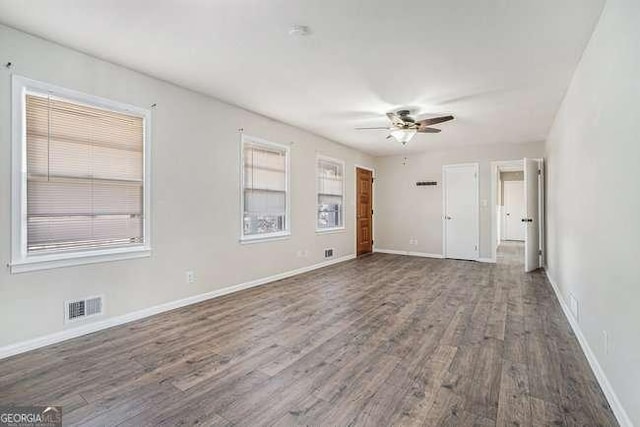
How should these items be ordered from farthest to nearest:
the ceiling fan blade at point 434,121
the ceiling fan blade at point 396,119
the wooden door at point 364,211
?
the wooden door at point 364,211
the ceiling fan blade at point 396,119
the ceiling fan blade at point 434,121

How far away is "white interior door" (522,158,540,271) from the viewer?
5727 millimetres

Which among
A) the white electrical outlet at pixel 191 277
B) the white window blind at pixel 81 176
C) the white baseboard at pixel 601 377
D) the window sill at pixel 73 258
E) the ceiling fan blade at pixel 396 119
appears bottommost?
the white baseboard at pixel 601 377

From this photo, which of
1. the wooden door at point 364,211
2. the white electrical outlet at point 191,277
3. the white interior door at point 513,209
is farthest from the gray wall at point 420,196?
the white electrical outlet at point 191,277

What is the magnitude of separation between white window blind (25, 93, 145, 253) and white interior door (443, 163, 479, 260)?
20.6 ft

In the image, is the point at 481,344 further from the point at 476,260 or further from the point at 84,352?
the point at 476,260

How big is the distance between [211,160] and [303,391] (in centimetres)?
304

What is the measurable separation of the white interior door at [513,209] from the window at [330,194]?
7.29 meters

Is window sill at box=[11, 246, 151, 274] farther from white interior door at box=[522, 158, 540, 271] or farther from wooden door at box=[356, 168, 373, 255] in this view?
white interior door at box=[522, 158, 540, 271]

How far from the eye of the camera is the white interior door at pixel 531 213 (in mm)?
5727

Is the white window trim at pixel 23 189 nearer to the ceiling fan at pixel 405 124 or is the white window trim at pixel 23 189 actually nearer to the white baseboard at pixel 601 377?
the ceiling fan at pixel 405 124

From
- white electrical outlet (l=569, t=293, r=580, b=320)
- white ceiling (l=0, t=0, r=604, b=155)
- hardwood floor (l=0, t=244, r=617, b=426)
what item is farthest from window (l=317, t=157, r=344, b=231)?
white electrical outlet (l=569, t=293, r=580, b=320)

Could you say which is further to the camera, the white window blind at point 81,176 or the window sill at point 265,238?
the window sill at point 265,238

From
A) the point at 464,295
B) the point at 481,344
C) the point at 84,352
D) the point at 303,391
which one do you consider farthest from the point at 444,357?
the point at 84,352

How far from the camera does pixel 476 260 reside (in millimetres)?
6918
